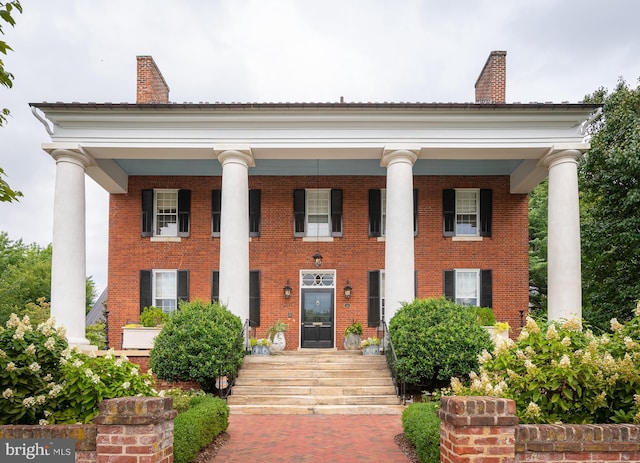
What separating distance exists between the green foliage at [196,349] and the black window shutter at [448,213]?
957cm

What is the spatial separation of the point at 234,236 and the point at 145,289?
217 inches

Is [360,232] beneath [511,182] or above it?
A: beneath

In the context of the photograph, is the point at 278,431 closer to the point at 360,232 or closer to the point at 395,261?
the point at 395,261

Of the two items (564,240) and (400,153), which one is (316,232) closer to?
(400,153)

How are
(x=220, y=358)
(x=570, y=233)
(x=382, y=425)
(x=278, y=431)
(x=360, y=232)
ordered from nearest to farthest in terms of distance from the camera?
(x=278, y=431)
(x=382, y=425)
(x=220, y=358)
(x=570, y=233)
(x=360, y=232)

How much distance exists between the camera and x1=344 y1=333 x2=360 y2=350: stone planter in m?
18.5

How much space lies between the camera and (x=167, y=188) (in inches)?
789

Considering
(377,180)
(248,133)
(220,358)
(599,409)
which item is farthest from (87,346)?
(599,409)

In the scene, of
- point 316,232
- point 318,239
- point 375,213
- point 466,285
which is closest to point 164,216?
point 316,232

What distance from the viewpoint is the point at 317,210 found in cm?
2000

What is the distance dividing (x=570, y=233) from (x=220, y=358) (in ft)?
34.7

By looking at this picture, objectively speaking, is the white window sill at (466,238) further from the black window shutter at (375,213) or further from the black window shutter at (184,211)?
the black window shutter at (184,211)

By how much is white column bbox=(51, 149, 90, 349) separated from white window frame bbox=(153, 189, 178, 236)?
12.6 ft

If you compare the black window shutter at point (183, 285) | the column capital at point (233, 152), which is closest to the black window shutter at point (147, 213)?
the black window shutter at point (183, 285)
